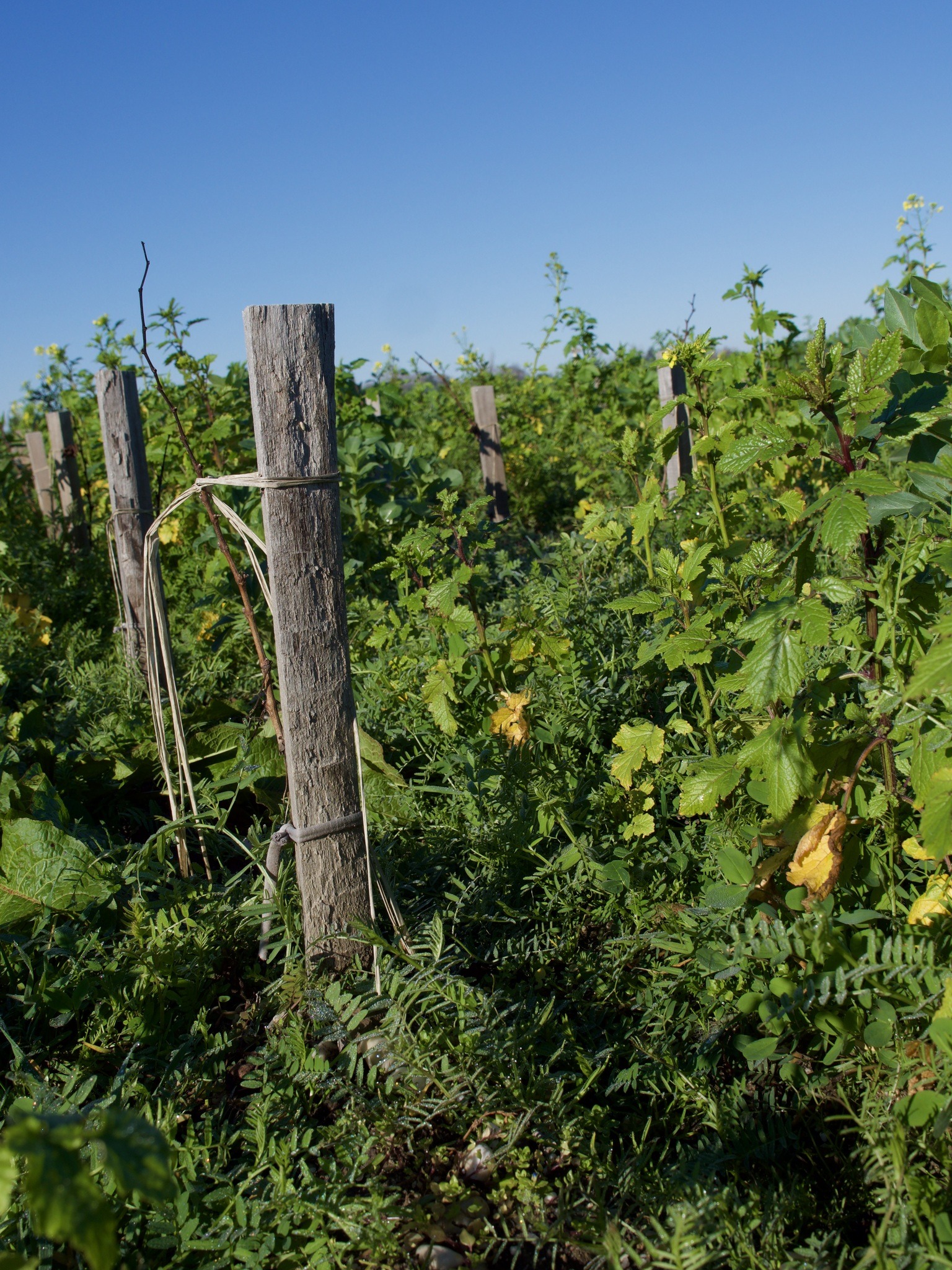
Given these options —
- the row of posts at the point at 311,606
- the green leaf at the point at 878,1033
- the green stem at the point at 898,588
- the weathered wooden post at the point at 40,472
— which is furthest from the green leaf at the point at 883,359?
the weathered wooden post at the point at 40,472

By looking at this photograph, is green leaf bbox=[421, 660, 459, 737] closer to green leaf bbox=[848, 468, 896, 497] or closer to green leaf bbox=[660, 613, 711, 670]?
green leaf bbox=[660, 613, 711, 670]

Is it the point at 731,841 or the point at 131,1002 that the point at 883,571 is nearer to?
the point at 731,841

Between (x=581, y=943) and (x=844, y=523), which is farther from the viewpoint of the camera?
(x=581, y=943)

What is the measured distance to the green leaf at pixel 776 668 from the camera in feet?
5.21

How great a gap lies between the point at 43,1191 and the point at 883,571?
1542 mm

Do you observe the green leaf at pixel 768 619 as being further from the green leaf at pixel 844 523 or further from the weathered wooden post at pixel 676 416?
the weathered wooden post at pixel 676 416

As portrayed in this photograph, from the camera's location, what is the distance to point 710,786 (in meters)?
1.87

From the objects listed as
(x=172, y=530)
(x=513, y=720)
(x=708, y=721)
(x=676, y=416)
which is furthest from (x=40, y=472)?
(x=708, y=721)

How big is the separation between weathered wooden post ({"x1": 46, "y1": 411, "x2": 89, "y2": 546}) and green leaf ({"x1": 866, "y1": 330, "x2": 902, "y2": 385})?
579 centimetres

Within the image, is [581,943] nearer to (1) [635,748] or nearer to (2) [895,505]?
(1) [635,748]

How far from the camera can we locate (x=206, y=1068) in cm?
186

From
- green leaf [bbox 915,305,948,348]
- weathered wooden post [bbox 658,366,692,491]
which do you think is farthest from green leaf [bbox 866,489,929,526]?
weathered wooden post [bbox 658,366,692,491]

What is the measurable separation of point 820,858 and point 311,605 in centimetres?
115

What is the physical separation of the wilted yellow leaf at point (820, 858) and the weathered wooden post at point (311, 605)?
944 mm
